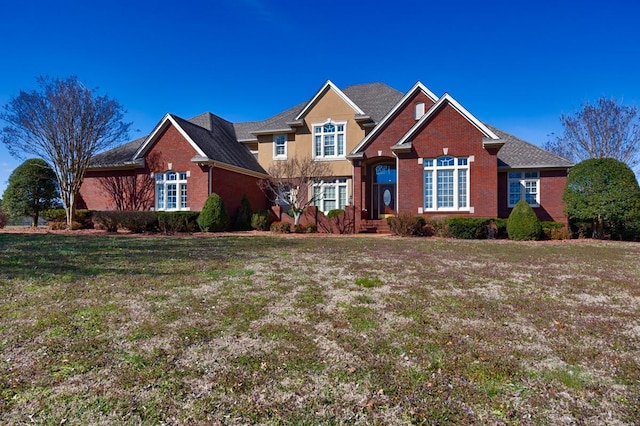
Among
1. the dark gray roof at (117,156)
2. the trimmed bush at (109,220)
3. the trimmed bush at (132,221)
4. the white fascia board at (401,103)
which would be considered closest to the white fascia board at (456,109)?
the white fascia board at (401,103)

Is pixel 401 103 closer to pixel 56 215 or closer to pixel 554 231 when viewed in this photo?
pixel 554 231

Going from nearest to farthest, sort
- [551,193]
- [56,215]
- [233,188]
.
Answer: [551,193] → [56,215] → [233,188]

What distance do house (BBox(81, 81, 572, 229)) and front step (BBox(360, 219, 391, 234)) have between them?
1.16 feet

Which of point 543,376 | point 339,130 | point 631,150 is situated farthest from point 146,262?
point 631,150

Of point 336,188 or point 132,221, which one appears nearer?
point 132,221

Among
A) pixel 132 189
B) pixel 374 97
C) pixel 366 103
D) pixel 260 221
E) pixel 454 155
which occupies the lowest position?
pixel 260 221

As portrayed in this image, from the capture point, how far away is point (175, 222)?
19.0m

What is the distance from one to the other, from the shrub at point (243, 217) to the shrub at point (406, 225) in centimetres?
917

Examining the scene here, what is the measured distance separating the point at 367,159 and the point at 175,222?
11.3 metres

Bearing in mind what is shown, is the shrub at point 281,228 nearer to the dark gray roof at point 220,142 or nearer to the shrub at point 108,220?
the dark gray roof at point 220,142

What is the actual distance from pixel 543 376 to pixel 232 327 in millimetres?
3535

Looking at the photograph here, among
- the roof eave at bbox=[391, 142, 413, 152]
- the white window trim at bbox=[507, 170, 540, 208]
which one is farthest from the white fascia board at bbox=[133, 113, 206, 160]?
the white window trim at bbox=[507, 170, 540, 208]

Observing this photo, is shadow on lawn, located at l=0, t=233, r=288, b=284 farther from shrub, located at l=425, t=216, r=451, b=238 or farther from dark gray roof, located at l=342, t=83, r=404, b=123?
dark gray roof, located at l=342, t=83, r=404, b=123

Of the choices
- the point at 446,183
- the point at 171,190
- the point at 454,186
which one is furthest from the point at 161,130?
the point at 454,186
